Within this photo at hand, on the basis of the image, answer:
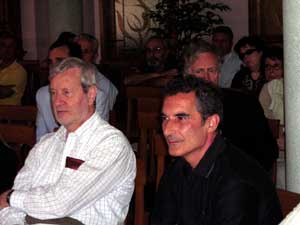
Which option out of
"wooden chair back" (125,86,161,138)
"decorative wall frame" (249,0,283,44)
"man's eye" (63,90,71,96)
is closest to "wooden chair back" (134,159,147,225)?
"man's eye" (63,90,71,96)

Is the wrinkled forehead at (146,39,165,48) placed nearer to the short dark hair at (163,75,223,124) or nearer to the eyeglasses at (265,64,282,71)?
the eyeglasses at (265,64,282,71)

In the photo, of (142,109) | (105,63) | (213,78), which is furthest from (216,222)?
(105,63)

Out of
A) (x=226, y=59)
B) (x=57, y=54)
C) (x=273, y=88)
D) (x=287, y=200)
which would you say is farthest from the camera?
(x=226, y=59)

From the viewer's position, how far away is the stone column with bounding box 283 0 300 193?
9.98ft

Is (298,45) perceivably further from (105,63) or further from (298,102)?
(105,63)

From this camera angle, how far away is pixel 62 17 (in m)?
8.87

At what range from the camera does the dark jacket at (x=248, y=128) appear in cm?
373

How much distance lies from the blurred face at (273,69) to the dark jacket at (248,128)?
1.60m

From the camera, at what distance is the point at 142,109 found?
4828 mm

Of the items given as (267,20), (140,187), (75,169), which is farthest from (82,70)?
(267,20)

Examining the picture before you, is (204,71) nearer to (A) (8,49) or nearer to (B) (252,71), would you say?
(B) (252,71)

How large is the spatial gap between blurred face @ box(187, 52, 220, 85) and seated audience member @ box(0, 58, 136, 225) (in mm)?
786

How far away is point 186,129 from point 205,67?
54.0 inches

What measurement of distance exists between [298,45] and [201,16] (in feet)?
18.2
